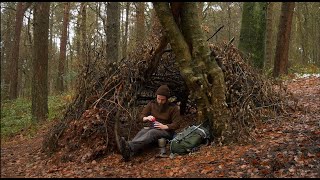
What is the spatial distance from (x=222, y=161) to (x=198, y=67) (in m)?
1.75

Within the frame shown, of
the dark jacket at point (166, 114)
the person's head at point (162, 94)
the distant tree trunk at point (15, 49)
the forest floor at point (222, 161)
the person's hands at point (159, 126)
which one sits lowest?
the forest floor at point (222, 161)

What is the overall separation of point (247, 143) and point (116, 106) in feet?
7.68

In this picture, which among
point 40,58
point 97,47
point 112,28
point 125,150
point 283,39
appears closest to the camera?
point 125,150

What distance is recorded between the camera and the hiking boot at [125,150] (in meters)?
5.72

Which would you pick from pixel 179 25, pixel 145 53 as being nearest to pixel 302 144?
pixel 179 25

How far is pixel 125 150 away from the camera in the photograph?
574cm

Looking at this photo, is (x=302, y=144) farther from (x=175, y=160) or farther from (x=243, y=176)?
(x=175, y=160)

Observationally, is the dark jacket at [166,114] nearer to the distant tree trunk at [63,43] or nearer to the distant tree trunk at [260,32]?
the distant tree trunk at [260,32]

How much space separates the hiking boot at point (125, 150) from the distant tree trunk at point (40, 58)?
14.6 feet

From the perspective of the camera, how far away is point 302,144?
5301 millimetres

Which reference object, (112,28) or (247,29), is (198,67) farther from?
(112,28)

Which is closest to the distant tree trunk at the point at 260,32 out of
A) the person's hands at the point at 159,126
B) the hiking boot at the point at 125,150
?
the person's hands at the point at 159,126

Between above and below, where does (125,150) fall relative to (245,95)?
below

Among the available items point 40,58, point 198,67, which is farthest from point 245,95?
point 40,58
